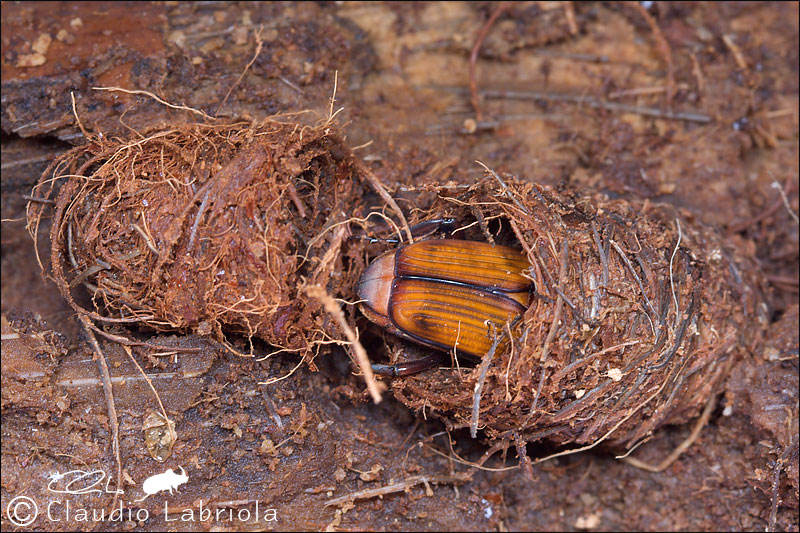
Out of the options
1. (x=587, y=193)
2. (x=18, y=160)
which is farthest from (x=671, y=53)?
(x=18, y=160)

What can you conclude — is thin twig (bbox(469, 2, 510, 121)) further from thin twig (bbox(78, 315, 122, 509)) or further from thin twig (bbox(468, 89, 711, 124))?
thin twig (bbox(78, 315, 122, 509))

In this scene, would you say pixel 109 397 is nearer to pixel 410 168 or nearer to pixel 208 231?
pixel 208 231

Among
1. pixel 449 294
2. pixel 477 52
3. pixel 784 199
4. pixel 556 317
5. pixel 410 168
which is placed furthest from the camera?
pixel 477 52

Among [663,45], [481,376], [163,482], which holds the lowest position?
[163,482]

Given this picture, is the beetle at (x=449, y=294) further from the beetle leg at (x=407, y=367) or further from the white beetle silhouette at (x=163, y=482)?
the white beetle silhouette at (x=163, y=482)

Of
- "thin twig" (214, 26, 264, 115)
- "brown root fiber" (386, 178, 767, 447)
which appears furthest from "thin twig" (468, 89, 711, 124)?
"thin twig" (214, 26, 264, 115)

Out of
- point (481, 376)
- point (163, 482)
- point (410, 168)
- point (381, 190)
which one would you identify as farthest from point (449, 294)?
point (163, 482)

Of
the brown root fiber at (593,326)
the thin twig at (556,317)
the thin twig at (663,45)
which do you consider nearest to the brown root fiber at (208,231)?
the brown root fiber at (593,326)

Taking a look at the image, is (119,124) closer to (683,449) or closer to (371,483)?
(371,483)
